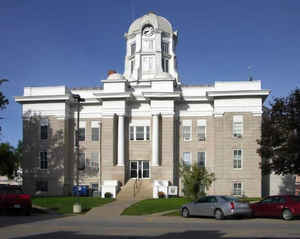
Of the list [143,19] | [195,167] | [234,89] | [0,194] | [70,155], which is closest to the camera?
[0,194]

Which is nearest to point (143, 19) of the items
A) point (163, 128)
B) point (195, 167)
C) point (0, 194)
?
point (163, 128)

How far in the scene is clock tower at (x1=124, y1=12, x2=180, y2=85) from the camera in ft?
196

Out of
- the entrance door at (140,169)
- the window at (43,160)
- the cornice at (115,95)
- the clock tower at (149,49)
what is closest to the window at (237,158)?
the entrance door at (140,169)

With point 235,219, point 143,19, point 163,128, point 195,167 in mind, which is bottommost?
point 235,219

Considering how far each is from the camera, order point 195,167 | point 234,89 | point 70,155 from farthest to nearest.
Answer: point 70,155, point 234,89, point 195,167

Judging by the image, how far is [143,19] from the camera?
6188 cm

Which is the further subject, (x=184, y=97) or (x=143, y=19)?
(x=143, y=19)

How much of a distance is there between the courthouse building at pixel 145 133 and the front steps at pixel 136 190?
76 centimetres

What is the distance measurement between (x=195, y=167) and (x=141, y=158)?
17108 mm

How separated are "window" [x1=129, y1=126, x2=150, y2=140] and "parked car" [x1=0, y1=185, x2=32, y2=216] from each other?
72.4 feet

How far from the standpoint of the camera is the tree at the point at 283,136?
31.2 metres

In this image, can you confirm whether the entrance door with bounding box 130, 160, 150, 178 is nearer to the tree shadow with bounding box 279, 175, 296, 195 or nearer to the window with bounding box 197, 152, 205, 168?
the window with bounding box 197, 152, 205, 168

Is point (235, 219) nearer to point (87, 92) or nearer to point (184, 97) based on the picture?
point (184, 97)

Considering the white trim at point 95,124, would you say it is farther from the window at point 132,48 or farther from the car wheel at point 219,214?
the car wheel at point 219,214
